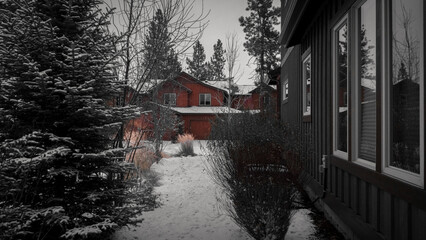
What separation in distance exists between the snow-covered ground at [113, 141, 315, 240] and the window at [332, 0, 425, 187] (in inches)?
67.7

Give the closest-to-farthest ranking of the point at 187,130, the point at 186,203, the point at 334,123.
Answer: the point at 334,123 → the point at 186,203 → the point at 187,130

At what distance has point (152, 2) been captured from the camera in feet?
17.5

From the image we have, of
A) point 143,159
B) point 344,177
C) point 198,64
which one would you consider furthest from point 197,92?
point 344,177

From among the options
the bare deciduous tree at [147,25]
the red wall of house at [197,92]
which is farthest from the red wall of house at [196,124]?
the bare deciduous tree at [147,25]

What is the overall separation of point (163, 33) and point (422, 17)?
3.99m

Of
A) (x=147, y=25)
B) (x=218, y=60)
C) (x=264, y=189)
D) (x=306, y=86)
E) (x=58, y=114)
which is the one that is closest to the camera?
(x=264, y=189)

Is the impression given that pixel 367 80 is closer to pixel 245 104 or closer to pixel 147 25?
pixel 147 25

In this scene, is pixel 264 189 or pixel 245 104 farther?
pixel 245 104

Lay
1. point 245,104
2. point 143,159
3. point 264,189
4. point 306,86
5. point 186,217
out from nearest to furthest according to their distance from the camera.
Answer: point 264,189 < point 186,217 < point 306,86 < point 143,159 < point 245,104

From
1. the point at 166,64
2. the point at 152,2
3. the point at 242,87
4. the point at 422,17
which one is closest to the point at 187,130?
the point at 242,87

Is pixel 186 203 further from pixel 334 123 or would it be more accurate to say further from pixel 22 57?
pixel 22 57

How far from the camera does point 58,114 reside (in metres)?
3.57

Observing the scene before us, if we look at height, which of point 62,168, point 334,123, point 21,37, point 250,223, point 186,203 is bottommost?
point 186,203

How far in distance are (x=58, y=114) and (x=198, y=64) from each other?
148ft
